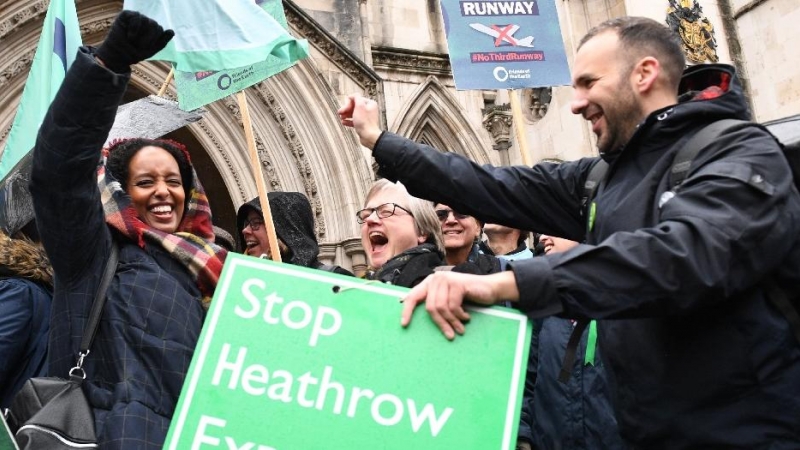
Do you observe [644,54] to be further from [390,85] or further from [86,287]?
[390,85]

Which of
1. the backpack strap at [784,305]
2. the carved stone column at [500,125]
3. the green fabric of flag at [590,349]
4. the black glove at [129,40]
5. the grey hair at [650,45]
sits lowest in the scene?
the green fabric of flag at [590,349]

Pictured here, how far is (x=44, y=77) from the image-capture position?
3793mm

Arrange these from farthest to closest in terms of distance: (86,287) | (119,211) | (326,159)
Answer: (326,159), (119,211), (86,287)

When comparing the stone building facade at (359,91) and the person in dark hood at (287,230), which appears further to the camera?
the stone building facade at (359,91)

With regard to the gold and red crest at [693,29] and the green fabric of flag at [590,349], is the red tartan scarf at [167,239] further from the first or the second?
the gold and red crest at [693,29]

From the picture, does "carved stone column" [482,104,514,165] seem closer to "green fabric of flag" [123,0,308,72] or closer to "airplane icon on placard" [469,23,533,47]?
"airplane icon on placard" [469,23,533,47]

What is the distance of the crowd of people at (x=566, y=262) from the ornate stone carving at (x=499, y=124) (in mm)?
7637

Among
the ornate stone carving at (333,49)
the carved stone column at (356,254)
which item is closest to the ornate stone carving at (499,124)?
the ornate stone carving at (333,49)

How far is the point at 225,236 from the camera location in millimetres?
3467

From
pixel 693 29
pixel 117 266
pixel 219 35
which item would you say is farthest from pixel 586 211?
pixel 693 29

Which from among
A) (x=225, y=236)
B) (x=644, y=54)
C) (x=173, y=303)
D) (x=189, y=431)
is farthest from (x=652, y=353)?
(x=225, y=236)

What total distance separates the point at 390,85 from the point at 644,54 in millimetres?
8127

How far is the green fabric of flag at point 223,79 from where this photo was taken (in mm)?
3967

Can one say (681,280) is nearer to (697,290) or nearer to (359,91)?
(697,290)
